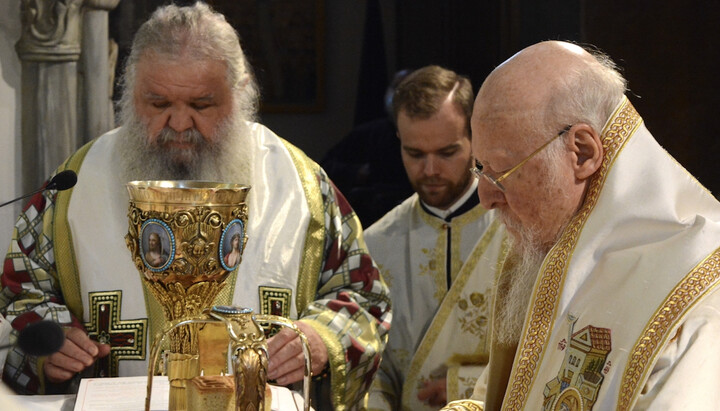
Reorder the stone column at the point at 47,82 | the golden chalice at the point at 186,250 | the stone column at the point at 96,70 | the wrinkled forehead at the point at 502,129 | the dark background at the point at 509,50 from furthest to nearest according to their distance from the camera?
the dark background at the point at 509,50, the stone column at the point at 96,70, the stone column at the point at 47,82, the wrinkled forehead at the point at 502,129, the golden chalice at the point at 186,250

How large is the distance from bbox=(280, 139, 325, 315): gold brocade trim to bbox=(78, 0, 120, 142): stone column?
1.74 metres

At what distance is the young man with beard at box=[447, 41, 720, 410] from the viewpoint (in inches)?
90.1

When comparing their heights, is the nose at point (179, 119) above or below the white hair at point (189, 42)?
below

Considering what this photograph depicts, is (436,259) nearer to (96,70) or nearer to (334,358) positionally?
(334,358)

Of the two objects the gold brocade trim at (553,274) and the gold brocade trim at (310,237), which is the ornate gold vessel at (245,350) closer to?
the gold brocade trim at (553,274)

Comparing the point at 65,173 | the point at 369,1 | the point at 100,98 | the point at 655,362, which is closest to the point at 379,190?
the point at 369,1

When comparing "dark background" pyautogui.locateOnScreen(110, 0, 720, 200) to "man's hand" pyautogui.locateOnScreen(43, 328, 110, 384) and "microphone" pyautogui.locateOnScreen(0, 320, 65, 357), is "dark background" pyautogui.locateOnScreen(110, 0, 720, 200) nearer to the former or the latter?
"man's hand" pyautogui.locateOnScreen(43, 328, 110, 384)

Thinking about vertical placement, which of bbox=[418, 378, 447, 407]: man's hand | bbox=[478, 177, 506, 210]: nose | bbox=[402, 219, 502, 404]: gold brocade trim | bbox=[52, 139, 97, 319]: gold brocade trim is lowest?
bbox=[418, 378, 447, 407]: man's hand

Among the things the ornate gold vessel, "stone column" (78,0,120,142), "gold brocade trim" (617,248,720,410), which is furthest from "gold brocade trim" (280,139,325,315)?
"stone column" (78,0,120,142)

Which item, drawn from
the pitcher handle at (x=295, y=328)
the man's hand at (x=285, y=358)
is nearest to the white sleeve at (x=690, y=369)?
the pitcher handle at (x=295, y=328)

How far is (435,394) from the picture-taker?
4.20 m

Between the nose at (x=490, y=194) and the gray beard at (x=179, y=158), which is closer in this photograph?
the nose at (x=490, y=194)

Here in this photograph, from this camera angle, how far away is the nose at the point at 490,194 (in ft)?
8.73

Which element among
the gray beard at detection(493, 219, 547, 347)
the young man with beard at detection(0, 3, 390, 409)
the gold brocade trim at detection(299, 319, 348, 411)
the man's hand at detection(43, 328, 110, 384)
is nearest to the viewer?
the gray beard at detection(493, 219, 547, 347)
